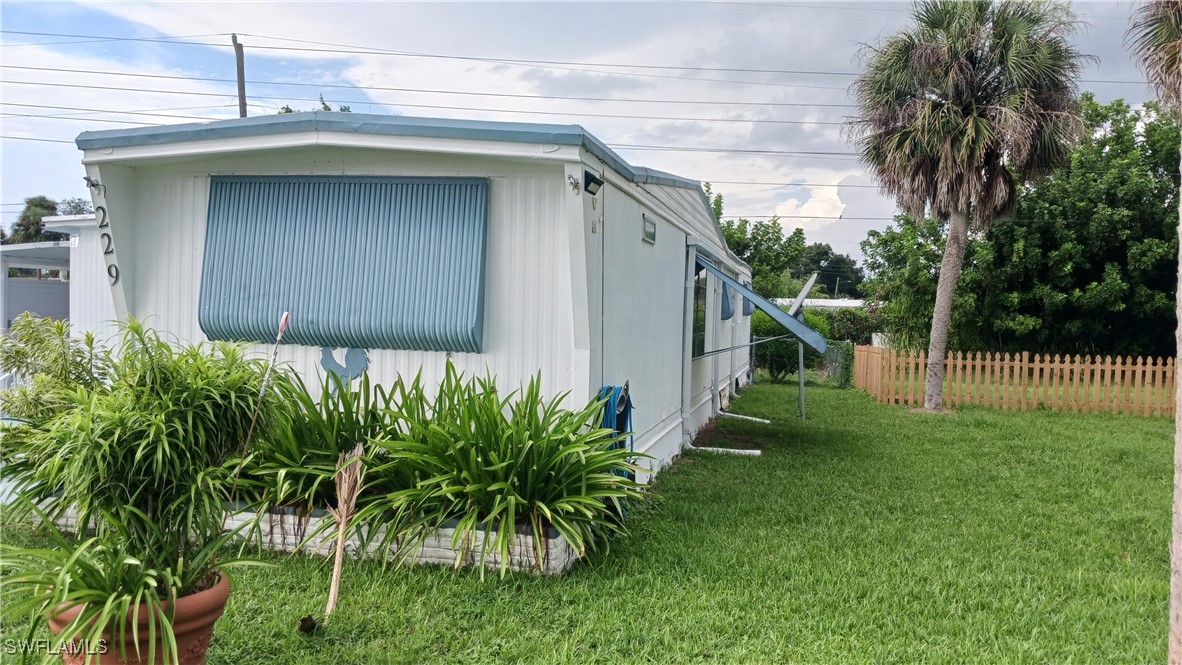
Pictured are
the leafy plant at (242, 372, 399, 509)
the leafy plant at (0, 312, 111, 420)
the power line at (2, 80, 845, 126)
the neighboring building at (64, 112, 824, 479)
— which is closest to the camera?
the leafy plant at (242, 372, 399, 509)

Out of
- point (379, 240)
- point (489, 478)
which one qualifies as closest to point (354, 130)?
point (379, 240)

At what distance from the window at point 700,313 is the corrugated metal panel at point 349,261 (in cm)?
465

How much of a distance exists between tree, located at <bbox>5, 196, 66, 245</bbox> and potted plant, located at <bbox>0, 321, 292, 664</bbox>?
38.6 metres

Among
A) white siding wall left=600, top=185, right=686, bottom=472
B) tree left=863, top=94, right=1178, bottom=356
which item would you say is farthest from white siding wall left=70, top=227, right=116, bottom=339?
tree left=863, top=94, right=1178, bottom=356

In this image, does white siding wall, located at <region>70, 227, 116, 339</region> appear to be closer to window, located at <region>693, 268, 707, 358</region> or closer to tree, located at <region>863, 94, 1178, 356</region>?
window, located at <region>693, 268, 707, 358</region>

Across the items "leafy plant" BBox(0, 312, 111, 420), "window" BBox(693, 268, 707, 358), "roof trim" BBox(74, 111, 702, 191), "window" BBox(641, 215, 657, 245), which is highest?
"roof trim" BBox(74, 111, 702, 191)

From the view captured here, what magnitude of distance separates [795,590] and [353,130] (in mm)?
3980

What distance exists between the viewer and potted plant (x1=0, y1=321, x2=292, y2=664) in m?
2.54

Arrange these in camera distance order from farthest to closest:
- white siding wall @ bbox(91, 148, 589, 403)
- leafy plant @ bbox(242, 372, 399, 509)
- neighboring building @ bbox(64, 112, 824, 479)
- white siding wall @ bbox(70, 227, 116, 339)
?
white siding wall @ bbox(70, 227, 116, 339) < white siding wall @ bbox(91, 148, 589, 403) < neighboring building @ bbox(64, 112, 824, 479) < leafy plant @ bbox(242, 372, 399, 509)

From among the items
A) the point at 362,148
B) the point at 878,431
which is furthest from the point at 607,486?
the point at 878,431

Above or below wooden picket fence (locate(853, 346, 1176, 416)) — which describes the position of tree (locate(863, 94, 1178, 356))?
above

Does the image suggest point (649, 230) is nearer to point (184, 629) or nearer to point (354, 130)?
point (354, 130)

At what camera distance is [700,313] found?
967cm

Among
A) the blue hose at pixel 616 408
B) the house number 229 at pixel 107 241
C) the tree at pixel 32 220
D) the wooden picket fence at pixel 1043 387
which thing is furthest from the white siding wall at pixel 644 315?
the tree at pixel 32 220
